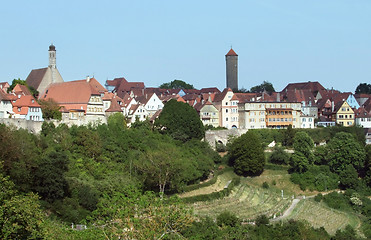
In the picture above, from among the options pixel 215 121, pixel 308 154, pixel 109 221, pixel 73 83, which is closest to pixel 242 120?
pixel 215 121

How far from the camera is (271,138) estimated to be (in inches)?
2655

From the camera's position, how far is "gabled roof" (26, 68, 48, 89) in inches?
2613

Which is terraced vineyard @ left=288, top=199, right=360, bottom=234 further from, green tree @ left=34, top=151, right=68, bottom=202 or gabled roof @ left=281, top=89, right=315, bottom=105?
gabled roof @ left=281, top=89, right=315, bottom=105

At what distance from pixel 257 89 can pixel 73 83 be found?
40742 mm

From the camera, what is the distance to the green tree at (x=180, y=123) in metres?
61.1

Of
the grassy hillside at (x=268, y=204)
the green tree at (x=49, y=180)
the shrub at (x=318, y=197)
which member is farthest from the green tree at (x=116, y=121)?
the green tree at (x=49, y=180)

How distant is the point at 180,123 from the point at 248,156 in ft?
22.7

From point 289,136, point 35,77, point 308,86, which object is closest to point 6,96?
point 35,77

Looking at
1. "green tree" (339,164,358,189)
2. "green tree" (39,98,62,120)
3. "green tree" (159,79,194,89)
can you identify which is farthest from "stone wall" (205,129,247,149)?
"green tree" (159,79,194,89)

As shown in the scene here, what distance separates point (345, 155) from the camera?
2356 inches

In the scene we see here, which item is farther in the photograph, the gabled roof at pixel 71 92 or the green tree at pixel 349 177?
the gabled roof at pixel 71 92

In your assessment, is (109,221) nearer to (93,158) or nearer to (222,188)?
(93,158)

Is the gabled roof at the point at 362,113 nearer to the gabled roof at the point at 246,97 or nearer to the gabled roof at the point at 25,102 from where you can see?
the gabled roof at the point at 246,97

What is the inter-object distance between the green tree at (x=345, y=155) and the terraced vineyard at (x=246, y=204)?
701 cm
